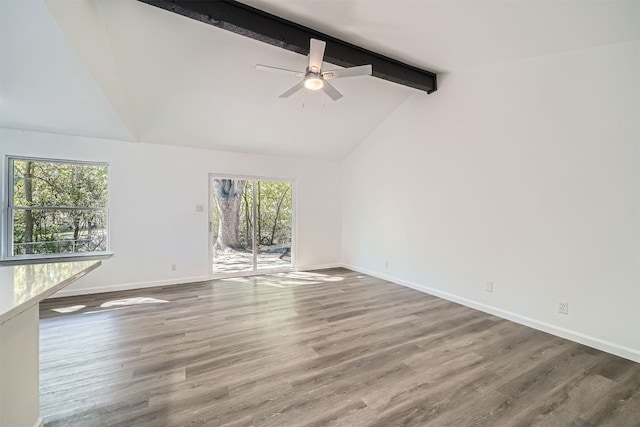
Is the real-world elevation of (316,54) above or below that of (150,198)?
above

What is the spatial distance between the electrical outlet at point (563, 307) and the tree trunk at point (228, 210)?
493cm

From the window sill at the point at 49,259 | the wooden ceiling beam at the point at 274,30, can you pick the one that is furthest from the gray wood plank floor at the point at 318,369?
the wooden ceiling beam at the point at 274,30

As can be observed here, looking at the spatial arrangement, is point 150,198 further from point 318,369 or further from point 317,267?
point 318,369

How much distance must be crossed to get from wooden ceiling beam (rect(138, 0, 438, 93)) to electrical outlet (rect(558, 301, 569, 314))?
3224mm

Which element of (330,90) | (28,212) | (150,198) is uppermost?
(330,90)

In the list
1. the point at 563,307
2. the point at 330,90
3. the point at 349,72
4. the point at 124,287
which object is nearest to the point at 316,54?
the point at 349,72

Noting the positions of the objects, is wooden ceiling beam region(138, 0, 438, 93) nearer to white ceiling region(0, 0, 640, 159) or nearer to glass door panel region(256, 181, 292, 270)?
white ceiling region(0, 0, 640, 159)

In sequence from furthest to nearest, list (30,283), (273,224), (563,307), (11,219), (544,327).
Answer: (273,224) < (11,219) < (544,327) < (563,307) < (30,283)

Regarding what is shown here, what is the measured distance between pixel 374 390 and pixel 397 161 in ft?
12.5

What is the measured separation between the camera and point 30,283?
4.31ft

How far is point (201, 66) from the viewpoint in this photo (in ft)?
11.0

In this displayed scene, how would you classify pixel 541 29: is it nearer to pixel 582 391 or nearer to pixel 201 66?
pixel 582 391

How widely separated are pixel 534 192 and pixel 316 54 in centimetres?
278

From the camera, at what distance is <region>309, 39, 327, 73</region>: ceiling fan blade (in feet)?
7.85
